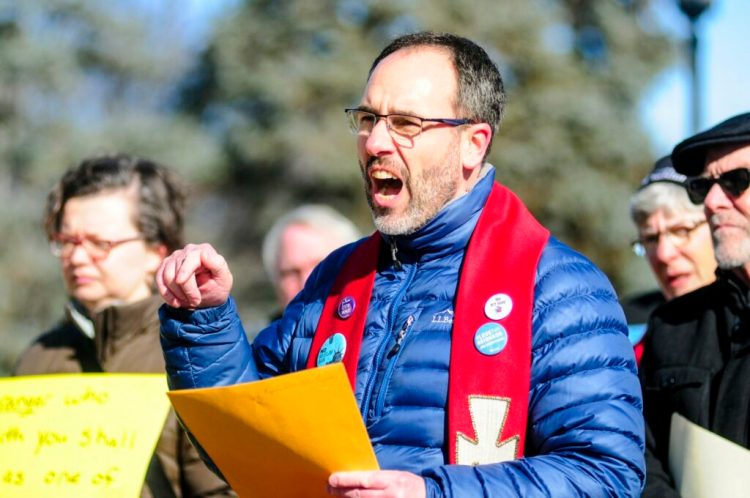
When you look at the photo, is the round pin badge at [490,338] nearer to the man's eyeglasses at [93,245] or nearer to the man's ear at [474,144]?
the man's ear at [474,144]

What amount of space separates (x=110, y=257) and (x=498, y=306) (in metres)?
2.06

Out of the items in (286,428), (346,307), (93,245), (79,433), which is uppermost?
(93,245)

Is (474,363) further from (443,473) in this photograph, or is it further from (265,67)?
(265,67)

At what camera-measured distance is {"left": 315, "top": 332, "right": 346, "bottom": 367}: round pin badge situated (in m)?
3.09

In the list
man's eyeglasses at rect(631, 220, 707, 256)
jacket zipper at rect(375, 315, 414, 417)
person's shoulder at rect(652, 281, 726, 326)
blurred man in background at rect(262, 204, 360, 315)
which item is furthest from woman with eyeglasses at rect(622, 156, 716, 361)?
jacket zipper at rect(375, 315, 414, 417)

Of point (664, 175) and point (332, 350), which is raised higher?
point (664, 175)

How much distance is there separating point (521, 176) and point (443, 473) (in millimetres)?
16616

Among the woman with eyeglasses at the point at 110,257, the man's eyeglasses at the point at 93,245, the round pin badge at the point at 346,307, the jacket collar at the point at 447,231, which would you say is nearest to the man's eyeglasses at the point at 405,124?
the jacket collar at the point at 447,231

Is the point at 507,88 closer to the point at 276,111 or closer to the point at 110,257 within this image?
the point at 276,111

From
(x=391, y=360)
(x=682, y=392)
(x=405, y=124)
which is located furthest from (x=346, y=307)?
(x=682, y=392)

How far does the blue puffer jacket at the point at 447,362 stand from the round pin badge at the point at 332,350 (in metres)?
0.07

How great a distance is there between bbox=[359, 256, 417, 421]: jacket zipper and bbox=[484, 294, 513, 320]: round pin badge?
11.0 inches

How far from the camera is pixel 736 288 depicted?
150 inches

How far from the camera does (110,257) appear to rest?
14.7 ft
